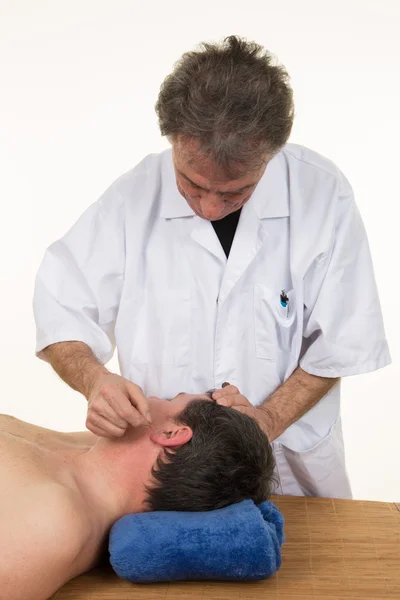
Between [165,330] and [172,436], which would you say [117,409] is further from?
[165,330]

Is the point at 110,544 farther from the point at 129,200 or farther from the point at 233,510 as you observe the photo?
the point at 129,200

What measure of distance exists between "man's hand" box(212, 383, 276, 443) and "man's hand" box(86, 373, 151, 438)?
22cm

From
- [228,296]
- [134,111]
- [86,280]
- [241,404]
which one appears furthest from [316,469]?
[134,111]

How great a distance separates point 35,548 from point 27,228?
2.59 m

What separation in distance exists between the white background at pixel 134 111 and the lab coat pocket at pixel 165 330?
70.6 inches

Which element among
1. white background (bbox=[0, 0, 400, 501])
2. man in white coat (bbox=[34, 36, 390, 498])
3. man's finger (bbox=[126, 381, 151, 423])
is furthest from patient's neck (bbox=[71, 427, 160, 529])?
white background (bbox=[0, 0, 400, 501])

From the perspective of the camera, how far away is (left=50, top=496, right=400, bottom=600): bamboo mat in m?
1.91

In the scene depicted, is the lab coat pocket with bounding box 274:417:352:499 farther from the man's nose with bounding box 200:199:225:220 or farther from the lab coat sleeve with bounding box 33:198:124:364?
the man's nose with bounding box 200:199:225:220

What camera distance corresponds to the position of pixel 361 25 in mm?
3928

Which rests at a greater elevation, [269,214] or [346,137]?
[269,214]

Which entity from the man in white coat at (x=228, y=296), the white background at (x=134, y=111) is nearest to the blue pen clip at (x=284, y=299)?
the man in white coat at (x=228, y=296)

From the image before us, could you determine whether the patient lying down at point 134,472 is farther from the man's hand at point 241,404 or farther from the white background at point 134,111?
the white background at point 134,111

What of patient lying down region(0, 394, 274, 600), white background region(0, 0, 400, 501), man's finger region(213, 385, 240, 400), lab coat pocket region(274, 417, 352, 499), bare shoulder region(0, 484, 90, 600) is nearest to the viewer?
bare shoulder region(0, 484, 90, 600)

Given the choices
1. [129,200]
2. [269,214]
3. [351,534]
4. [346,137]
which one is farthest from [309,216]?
[346,137]
